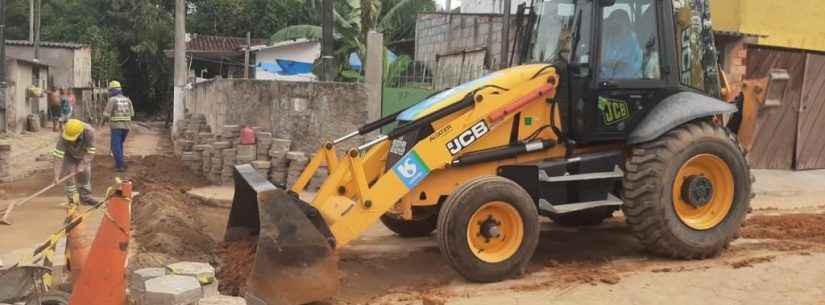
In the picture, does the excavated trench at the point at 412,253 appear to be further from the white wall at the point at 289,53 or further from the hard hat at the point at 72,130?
the white wall at the point at 289,53

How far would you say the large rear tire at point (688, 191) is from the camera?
637cm

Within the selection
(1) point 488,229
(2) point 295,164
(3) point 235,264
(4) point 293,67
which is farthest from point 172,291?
(4) point 293,67

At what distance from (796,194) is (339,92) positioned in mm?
7484

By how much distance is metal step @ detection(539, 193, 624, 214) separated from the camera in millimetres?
6383

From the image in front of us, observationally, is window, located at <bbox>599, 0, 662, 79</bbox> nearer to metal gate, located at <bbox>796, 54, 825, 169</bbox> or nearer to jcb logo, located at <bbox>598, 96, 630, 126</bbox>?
jcb logo, located at <bbox>598, 96, 630, 126</bbox>

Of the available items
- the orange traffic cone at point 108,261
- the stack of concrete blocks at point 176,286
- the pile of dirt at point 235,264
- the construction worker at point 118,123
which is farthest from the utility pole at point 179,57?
the orange traffic cone at point 108,261

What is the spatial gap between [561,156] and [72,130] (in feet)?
19.3

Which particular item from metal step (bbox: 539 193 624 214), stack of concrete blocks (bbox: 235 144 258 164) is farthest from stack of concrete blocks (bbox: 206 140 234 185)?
metal step (bbox: 539 193 624 214)

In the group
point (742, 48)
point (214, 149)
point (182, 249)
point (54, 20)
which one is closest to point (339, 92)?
point (214, 149)

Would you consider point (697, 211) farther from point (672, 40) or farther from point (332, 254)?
point (332, 254)

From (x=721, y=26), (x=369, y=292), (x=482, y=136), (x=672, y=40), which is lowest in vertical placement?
(x=369, y=292)

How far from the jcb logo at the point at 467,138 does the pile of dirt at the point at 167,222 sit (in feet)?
7.82

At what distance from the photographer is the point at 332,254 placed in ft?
17.4

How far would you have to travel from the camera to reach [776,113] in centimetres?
1327
